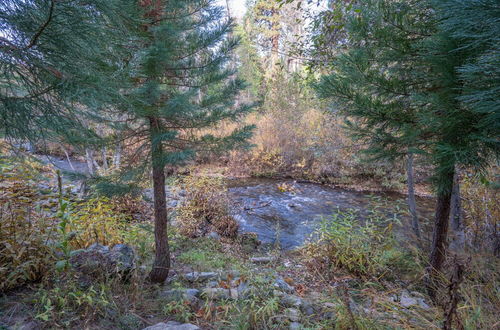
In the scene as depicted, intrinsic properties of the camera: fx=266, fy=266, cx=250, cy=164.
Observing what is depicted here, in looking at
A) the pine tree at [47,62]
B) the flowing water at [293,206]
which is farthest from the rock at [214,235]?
the pine tree at [47,62]

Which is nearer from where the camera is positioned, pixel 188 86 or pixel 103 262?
pixel 103 262

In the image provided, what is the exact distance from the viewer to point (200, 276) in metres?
3.33

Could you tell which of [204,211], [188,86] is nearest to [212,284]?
[188,86]

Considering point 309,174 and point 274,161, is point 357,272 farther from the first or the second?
point 274,161

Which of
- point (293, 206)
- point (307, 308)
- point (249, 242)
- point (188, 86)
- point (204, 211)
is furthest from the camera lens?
point (293, 206)

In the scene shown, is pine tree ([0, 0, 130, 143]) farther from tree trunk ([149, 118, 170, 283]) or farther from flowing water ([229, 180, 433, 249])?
flowing water ([229, 180, 433, 249])

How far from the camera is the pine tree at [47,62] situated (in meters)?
1.31

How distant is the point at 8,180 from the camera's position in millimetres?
3029

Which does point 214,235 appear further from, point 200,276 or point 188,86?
point 188,86

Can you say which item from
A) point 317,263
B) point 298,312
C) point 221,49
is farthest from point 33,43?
point 317,263

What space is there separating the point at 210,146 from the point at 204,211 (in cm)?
338

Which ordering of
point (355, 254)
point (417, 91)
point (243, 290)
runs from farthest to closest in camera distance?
point (355, 254)
point (243, 290)
point (417, 91)

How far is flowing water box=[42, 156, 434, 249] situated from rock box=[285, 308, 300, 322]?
2.35 m

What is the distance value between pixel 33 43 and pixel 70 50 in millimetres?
176
